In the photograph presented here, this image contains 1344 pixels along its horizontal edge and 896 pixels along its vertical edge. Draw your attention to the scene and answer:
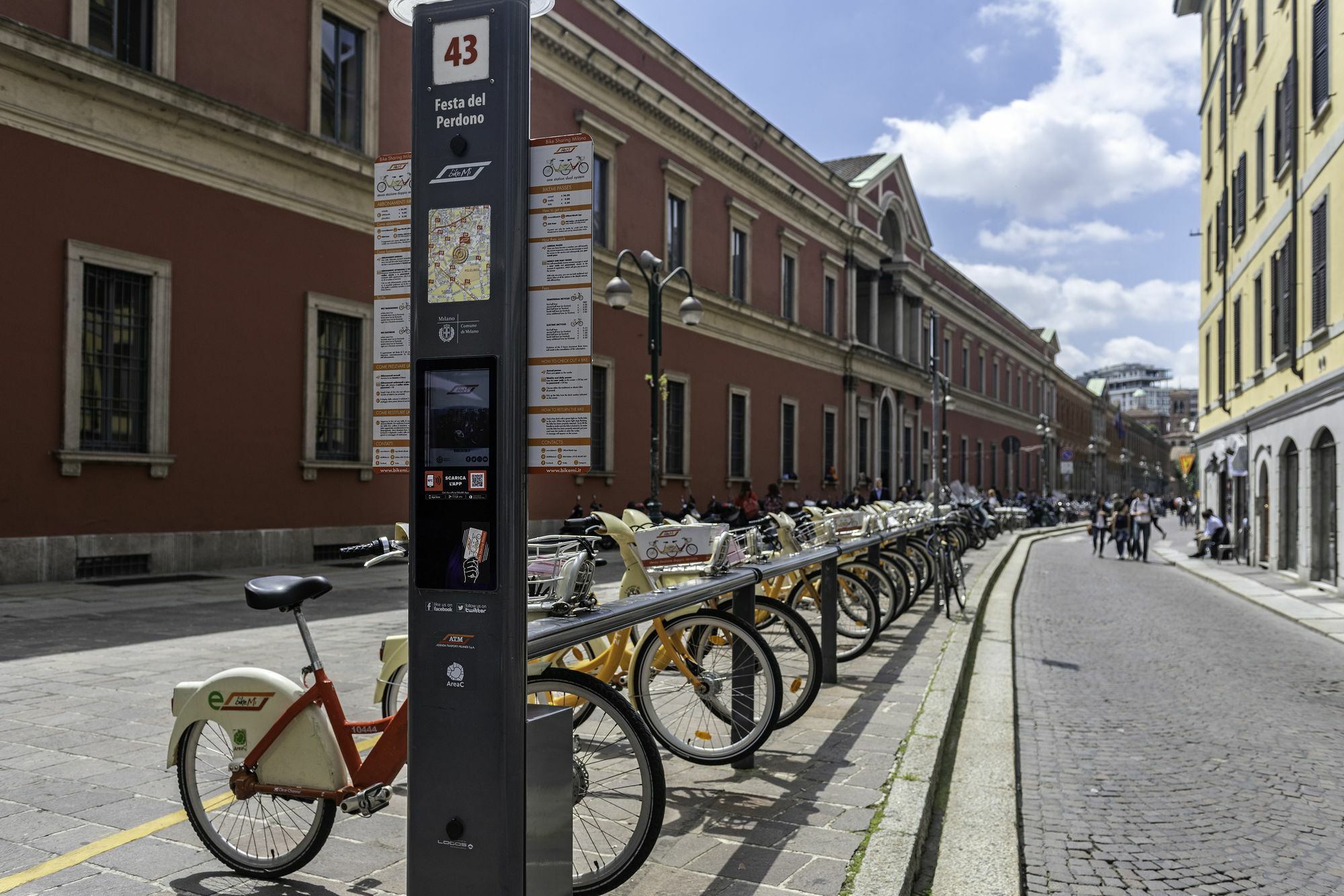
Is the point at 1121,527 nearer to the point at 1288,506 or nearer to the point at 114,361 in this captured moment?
the point at 1288,506

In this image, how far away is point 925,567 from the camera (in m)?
12.1

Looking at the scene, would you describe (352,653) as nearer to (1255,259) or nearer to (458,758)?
(458,758)

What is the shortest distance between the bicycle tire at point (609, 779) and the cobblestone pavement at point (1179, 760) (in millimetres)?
1563

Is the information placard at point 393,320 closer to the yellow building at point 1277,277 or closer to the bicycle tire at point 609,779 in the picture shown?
the bicycle tire at point 609,779

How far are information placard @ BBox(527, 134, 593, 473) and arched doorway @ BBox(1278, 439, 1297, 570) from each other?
1975 cm

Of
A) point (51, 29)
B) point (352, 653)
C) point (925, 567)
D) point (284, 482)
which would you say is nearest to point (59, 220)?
point (51, 29)

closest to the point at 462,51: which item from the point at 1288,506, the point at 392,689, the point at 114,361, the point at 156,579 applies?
the point at 392,689

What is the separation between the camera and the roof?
1713 inches

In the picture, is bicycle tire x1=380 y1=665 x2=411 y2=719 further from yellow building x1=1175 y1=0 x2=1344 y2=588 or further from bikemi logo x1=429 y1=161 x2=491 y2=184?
yellow building x1=1175 y1=0 x2=1344 y2=588

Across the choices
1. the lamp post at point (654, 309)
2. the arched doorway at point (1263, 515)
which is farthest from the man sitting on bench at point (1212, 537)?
the lamp post at point (654, 309)

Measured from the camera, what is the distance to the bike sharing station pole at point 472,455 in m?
2.75

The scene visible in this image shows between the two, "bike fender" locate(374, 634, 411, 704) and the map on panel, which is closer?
the map on panel

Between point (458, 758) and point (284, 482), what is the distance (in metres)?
14.0

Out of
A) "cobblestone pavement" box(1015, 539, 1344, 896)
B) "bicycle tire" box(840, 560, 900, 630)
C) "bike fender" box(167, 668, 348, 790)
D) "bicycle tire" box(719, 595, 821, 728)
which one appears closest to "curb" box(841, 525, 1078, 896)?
"cobblestone pavement" box(1015, 539, 1344, 896)
